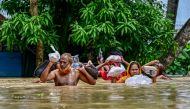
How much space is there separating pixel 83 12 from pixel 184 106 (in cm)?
939

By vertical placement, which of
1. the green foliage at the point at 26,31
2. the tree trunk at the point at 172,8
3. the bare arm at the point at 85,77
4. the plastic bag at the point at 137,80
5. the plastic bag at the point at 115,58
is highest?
the tree trunk at the point at 172,8

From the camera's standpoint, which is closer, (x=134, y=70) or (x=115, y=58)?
(x=134, y=70)

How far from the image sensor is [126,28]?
1393 cm

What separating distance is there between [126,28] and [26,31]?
8.40 ft

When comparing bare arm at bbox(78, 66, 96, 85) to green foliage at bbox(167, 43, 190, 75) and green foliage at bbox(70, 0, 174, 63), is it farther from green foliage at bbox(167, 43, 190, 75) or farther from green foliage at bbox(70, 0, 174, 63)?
green foliage at bbox(167, 43, 190, 75)

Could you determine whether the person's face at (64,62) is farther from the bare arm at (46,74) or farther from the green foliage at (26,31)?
the green foliage at (26,31)

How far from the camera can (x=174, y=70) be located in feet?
62.8

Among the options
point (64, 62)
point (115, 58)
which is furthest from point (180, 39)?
point (64, 62)

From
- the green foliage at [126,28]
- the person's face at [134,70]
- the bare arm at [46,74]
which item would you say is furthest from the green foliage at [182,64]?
the bare arm at [46,74]

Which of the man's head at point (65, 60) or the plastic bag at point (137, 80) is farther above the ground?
the man's head at point (65, 60)

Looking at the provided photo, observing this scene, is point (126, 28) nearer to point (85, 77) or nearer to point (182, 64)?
point (85, 77)

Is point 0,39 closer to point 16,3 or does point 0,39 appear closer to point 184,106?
point 16,3

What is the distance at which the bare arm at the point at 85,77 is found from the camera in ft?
30.5

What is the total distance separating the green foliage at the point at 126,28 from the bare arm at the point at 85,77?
13.5ft
